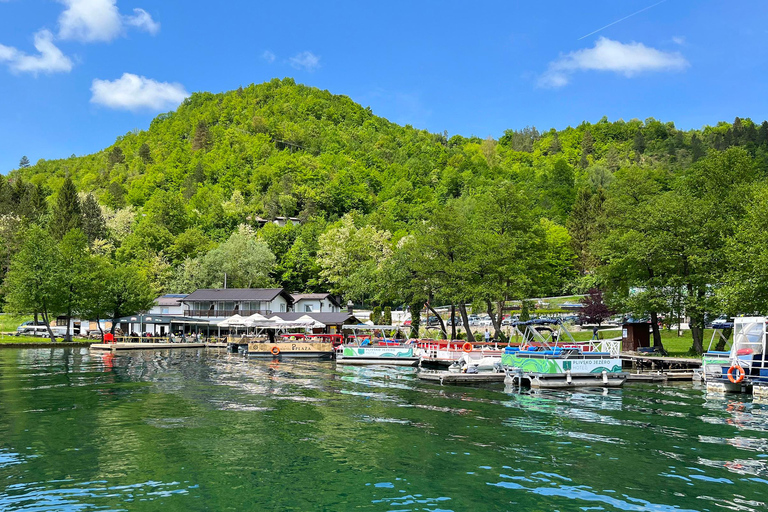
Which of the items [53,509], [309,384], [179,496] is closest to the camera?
[53,509]

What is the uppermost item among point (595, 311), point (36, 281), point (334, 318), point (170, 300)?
point (36, 281)

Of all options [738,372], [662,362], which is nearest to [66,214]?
[662,362]

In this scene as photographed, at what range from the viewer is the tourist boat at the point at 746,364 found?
108 feet

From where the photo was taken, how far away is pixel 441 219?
206 feet

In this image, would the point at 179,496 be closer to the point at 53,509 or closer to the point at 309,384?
the point at 53,509

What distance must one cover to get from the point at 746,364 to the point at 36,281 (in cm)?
7784

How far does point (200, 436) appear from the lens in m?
20.6

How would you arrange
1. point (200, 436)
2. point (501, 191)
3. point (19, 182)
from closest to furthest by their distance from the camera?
point (200, 436) < point (501, 191) < point (19, 182)

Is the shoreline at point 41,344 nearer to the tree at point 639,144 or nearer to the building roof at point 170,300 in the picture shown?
the building roof at point 170,300

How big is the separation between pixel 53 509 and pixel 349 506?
648 centimetres

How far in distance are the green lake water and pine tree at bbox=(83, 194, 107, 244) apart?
104903 millimetres

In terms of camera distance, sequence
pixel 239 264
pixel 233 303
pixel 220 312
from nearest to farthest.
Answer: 1. pixel 220 312
2. pixel 233 303
3. pixel 239 264

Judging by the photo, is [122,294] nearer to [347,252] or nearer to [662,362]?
[347,252]

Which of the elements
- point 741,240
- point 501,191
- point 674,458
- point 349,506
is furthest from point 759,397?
point 501,191
